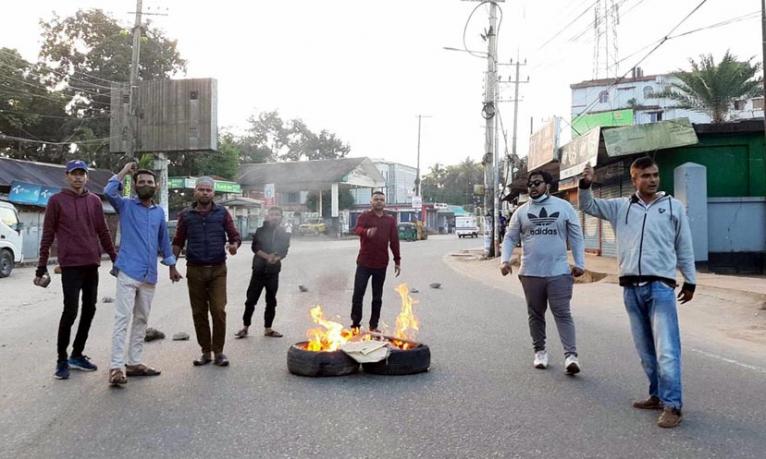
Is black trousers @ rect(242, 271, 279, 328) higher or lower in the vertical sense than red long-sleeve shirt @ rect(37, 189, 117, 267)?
lower

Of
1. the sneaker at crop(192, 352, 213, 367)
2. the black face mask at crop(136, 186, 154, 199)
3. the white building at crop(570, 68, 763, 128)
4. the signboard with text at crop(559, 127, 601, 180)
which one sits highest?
the white building at crop(570, 68, 763, 128)

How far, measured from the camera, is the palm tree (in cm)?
2497

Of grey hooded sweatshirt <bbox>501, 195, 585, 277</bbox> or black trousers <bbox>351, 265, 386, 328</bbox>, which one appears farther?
black trousers <bbox>351, 265, 386, 328</bbox>

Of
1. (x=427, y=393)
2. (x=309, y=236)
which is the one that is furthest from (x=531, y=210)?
(x=309, y=236)

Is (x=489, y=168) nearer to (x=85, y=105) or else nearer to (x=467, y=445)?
(x=467, y=445)

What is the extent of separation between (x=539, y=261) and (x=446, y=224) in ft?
242

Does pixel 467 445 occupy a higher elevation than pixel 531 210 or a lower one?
lower

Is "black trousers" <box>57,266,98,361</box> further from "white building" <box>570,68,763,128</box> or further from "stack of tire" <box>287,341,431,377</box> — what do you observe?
"white building" <box>570,68,763,128</box>

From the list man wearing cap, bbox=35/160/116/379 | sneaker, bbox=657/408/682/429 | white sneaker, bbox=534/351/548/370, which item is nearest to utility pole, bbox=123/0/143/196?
man wearing cap, bbox=35/160/116/379

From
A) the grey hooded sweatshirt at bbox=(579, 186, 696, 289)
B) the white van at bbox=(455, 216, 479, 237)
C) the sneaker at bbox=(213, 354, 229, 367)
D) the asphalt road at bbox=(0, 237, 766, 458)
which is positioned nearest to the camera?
the asphalt road at bbox=(0, 237, 766, 458)

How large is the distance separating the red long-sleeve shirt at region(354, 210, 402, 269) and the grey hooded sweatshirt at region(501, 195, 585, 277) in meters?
2.29

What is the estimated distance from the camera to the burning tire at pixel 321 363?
5.44 metres

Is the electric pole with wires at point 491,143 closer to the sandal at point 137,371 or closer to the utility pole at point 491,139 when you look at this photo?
the utility pole at point 491,139

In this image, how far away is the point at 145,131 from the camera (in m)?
31.0
